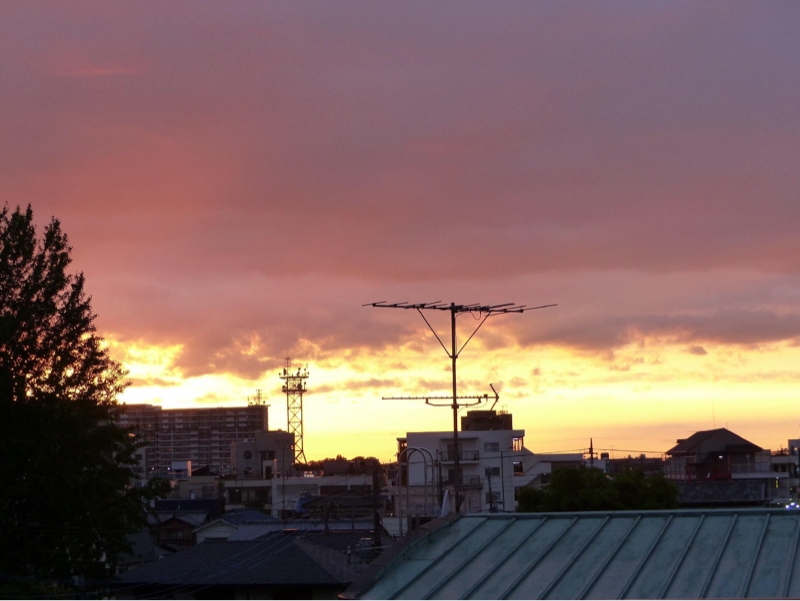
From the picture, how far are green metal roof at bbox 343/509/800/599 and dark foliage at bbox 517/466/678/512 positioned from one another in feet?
113

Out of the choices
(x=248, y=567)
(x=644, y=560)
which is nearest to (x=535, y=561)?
(x=644, y=560)

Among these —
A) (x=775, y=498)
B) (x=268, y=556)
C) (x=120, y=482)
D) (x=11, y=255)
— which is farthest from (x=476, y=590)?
(x=775, y=498)

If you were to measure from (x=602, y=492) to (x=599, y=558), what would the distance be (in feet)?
120

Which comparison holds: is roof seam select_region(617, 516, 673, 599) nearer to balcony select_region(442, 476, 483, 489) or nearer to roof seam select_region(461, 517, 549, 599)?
roof seam select_region(461, 517, 549, 599)

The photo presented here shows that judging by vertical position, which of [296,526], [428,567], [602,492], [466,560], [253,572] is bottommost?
[296,526]

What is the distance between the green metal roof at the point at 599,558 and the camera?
1379cm

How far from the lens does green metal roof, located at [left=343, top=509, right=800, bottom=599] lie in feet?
45.2

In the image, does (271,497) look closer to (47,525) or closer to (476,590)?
(47,525)

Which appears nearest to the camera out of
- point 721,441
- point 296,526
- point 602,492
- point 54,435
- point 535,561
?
point 535,561

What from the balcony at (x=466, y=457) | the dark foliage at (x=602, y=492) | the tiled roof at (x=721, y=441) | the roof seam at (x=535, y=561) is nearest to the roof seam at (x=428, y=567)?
the roof seam at (x=535, y=561)

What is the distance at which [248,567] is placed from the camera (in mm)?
37875

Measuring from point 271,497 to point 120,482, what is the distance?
7928cm

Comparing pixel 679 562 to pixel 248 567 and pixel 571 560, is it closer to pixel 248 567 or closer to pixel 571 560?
pixel 571 560

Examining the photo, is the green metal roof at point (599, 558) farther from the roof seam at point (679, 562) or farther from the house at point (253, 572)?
the house at point (253, 572)
